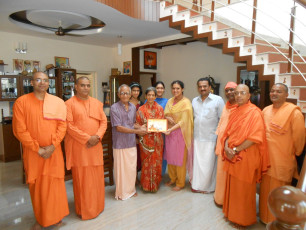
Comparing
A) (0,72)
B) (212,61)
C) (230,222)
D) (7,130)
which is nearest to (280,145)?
(230,222)

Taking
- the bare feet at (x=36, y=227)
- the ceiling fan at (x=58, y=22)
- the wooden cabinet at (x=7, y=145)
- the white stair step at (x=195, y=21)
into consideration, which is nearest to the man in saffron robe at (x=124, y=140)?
the bare feet at (x=36, y=227)

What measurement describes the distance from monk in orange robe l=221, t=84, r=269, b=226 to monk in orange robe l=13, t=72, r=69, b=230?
5.67 feet

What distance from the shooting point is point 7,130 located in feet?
15.0

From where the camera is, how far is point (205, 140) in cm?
304

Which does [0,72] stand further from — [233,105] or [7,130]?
[233,105]

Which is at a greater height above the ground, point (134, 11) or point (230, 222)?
point (134, 11)

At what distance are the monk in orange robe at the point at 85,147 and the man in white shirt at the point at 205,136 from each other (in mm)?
1377

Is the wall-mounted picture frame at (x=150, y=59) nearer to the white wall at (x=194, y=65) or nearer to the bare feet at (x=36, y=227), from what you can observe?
the white wall at (x=194, y=65)

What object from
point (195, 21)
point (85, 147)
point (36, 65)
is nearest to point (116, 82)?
point (36, 65)

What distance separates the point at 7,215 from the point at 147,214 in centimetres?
162

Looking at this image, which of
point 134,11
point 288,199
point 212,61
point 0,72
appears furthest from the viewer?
point 212,61

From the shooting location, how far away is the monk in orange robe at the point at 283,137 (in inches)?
79.7

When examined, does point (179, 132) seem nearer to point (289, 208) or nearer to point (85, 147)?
point (85, 147)

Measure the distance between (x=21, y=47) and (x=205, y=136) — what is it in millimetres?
A: 4877
